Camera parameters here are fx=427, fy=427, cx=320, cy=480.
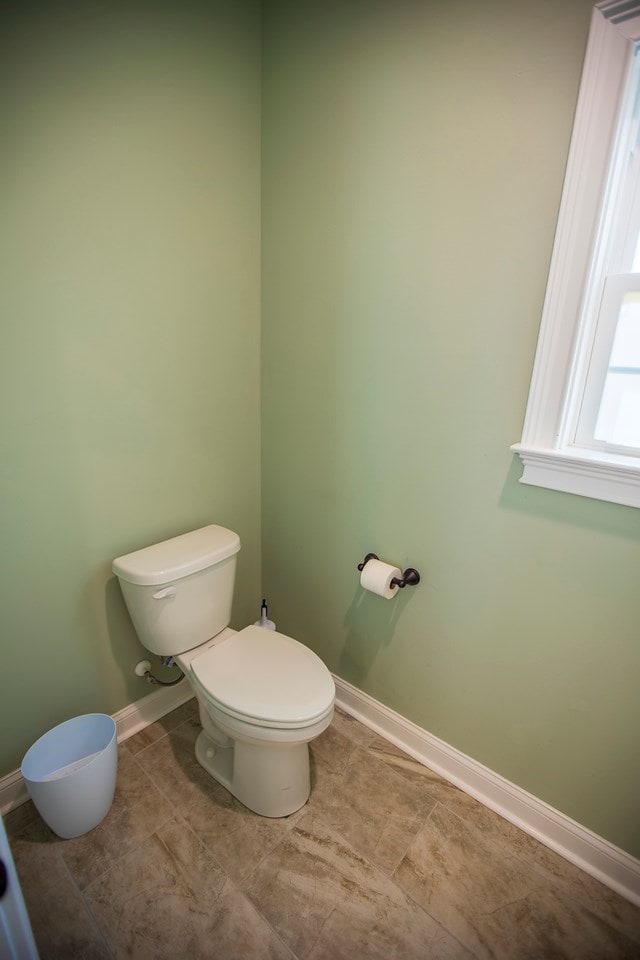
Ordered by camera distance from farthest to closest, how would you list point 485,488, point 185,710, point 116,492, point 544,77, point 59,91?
point 185,710, point 116,492, point 485,488, point 59,91, point 544,77

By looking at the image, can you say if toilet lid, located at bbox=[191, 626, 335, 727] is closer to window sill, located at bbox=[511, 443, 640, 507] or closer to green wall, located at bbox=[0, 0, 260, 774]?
green wall, located at bbox=[0, 0, 260, 774]

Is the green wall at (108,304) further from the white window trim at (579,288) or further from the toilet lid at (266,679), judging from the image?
the white window trim at (579,288)

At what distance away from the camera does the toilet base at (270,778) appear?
4.09 ft

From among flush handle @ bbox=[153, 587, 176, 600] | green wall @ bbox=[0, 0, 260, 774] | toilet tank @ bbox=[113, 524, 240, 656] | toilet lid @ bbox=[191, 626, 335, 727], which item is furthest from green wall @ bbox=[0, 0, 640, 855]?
toilet lid @ bbox=[191, 626, 335, 727]

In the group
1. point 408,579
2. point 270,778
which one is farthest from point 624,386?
point 270,778

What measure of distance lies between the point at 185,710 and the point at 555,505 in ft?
5.04

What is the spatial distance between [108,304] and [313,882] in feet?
5.55

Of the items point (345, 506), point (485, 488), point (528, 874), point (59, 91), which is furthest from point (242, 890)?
point (59, 91)

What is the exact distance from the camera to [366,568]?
1.40 metres

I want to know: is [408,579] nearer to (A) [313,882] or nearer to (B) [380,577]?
(B) [380,577]

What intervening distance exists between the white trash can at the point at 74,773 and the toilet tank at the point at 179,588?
30 cm

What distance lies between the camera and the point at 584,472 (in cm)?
101

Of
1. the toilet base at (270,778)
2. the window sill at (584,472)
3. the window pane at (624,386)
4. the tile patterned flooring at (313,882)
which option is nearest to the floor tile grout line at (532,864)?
the tile patterned flooring at (313,882)

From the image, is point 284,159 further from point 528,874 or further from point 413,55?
point 528,874
